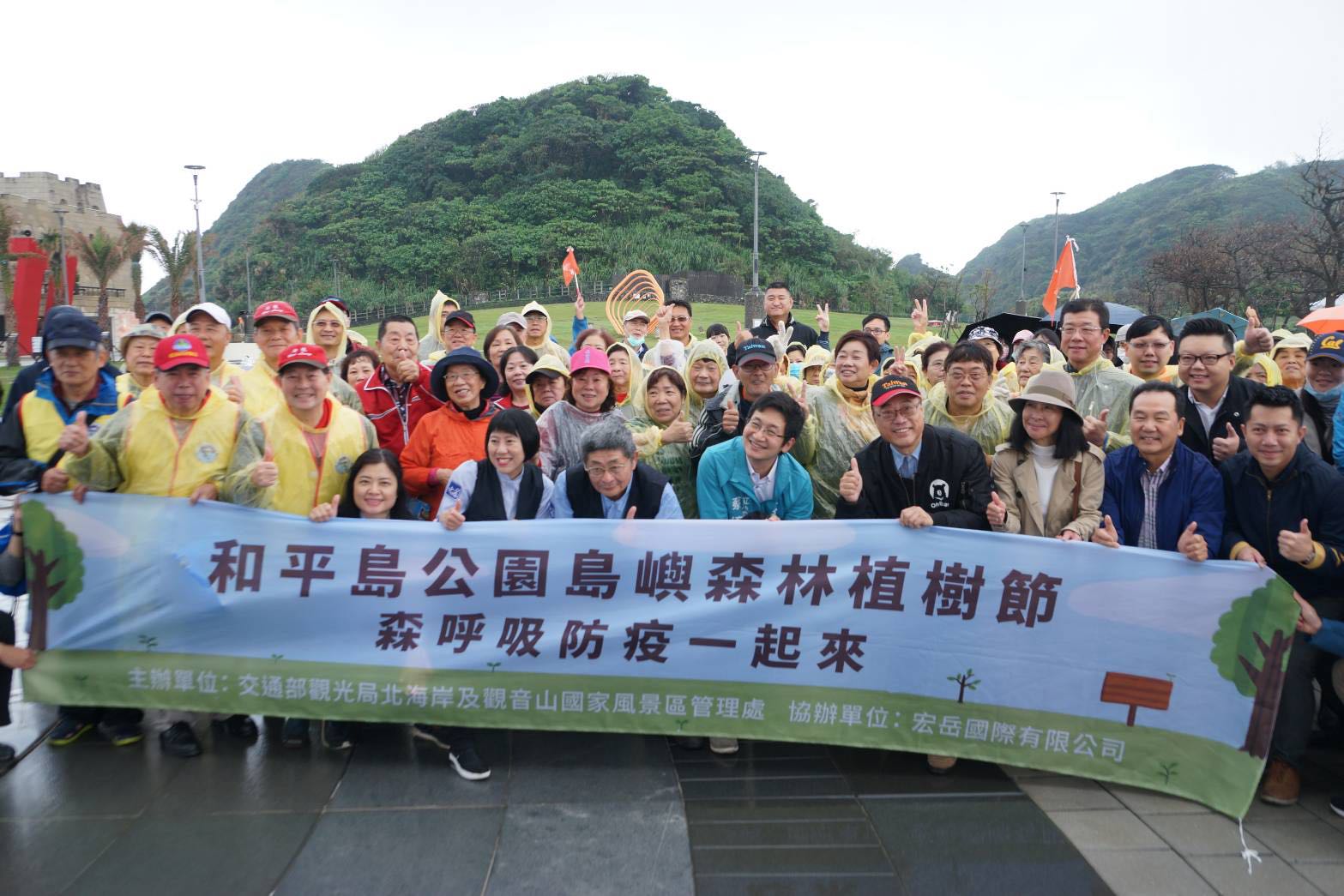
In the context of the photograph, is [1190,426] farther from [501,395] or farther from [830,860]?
[501,395]

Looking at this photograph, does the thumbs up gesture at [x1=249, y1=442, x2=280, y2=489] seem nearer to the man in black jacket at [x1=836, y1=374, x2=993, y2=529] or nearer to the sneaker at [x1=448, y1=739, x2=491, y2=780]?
the sneaker at [x1=448, y1=739, x2=491, y2=780]

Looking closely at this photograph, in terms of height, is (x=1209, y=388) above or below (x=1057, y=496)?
above

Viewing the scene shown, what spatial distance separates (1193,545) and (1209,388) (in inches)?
54.6

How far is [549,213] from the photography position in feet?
166

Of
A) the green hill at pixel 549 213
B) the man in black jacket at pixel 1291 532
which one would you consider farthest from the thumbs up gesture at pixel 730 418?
the green hill at pixel 549 213

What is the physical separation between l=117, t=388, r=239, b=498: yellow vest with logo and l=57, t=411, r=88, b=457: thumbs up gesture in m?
0.16

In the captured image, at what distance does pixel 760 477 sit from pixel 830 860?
1540mm

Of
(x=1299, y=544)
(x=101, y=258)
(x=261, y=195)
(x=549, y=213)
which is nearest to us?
(x=1299, y=544)

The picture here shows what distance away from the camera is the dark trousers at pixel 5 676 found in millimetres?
3465

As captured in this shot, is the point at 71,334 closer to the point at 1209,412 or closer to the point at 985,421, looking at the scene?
the point at 985,421

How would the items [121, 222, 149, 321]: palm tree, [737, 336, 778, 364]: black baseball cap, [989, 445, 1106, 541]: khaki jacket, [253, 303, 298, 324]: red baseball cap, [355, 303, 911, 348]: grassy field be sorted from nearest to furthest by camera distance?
[989, 445, 1106, 541]: khaki jacket → [737, 336, 778, 364]: black baseball cap → [253, 303, 298, 324]: red baseball cap → [355, 303, 911, 348]: grassy field → [121, 222, 149, 321]: palm tree

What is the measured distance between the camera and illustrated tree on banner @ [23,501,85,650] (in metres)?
3.47

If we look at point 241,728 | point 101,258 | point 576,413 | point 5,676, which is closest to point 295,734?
point 241,728

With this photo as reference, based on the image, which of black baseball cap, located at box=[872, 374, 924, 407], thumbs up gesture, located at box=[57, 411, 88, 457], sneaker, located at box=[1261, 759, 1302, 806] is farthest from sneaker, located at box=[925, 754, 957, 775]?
thumbs up gesture, located at box=[57, 411, 88, 457]
